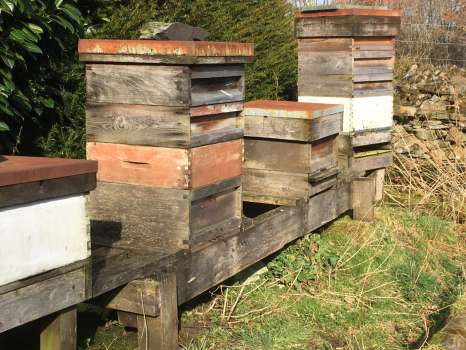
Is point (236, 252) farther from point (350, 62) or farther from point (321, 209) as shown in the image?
point (350, 62)

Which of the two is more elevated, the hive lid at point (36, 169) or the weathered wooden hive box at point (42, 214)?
the hive lid at point (36, 169)

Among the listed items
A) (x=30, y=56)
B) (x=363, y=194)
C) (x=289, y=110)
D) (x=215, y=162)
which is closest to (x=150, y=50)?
(x=215, y=162)

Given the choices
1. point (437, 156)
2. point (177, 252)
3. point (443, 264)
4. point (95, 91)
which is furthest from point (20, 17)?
point (437, 156)

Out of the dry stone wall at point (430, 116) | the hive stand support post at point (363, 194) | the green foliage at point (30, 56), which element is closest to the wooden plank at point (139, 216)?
the green foliage at point (30, 56)

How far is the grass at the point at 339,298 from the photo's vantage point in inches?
157

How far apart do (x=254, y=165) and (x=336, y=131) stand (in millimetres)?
673

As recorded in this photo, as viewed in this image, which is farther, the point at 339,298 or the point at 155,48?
the point at 339,298

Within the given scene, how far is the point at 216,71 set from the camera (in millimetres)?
3559

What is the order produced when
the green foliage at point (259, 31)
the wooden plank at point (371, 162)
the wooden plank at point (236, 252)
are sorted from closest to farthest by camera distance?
1. the wooden plank at point (236, 252)
2. the wooden plank at point (371, 162)
3. the green foliage at point (259, 31)

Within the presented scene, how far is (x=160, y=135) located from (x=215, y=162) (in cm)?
37

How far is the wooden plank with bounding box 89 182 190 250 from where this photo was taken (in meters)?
3.48

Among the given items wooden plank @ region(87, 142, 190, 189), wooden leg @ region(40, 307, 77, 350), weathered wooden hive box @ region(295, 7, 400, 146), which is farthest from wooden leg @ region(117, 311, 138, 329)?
weathered wooden hive box @ region(295, 7, 400, 146)

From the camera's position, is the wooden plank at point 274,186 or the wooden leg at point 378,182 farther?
the wooden leg at point 378,182

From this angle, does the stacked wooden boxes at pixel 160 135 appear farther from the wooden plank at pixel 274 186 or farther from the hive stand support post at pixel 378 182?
the hive stand support post at pixel 378 182
